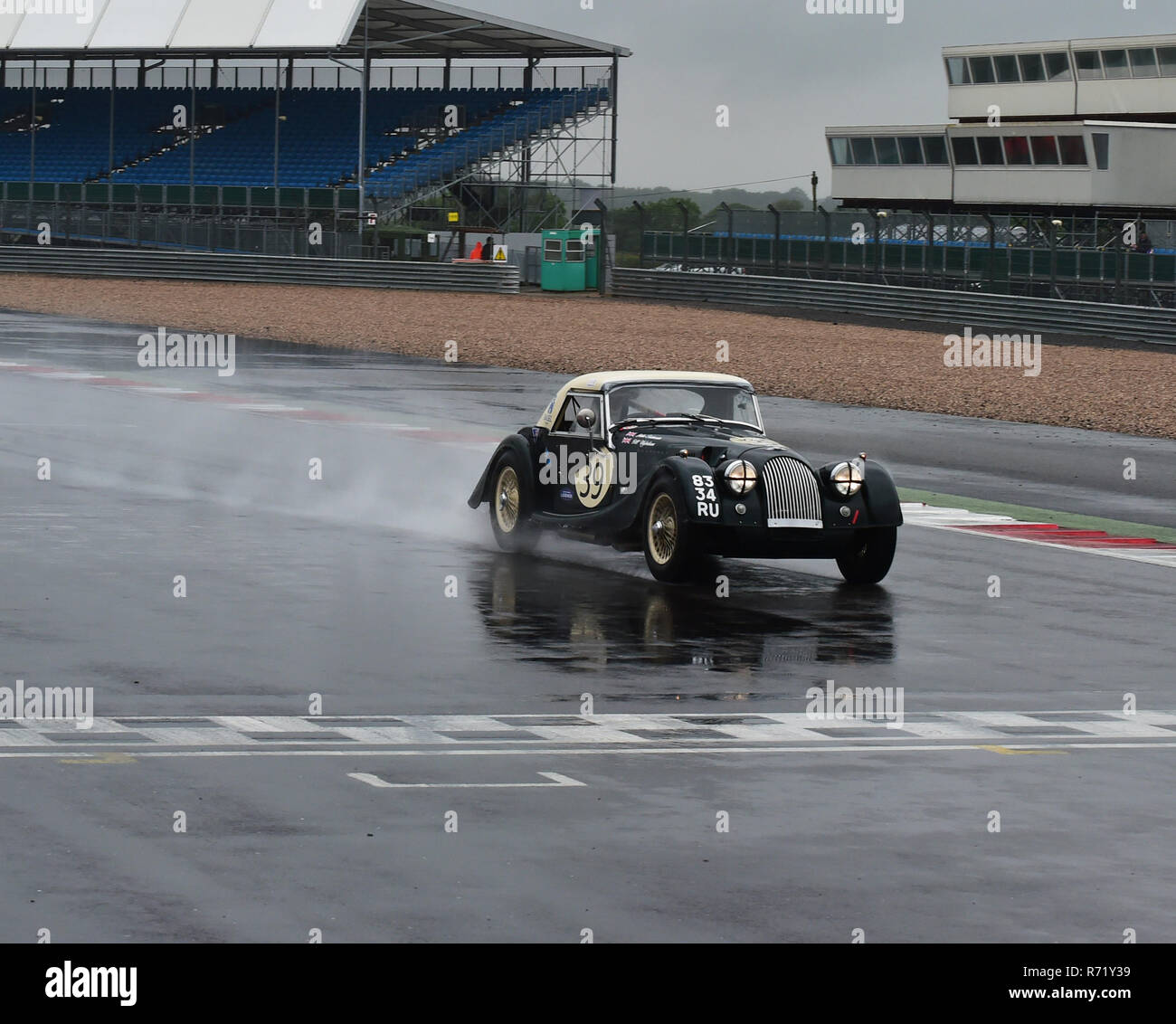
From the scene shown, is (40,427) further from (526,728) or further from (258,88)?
(258,88)

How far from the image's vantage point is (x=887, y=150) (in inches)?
3317

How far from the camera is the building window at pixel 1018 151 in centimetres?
7431

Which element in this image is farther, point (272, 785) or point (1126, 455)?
point (1126, 455)

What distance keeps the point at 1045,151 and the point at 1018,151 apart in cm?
204

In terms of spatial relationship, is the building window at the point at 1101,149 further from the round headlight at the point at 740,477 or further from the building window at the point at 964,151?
the round headlight at the point at 740,477

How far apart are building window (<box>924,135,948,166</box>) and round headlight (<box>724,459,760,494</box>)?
6844 cm

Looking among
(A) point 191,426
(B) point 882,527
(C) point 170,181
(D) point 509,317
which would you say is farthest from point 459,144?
(B) point 882,527

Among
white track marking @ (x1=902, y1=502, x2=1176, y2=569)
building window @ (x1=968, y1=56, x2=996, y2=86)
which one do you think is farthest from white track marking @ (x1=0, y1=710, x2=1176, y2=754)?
building window @ (x1=968, y1=56, x2=996, y2=86)

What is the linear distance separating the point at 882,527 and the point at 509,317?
34.5 metres
